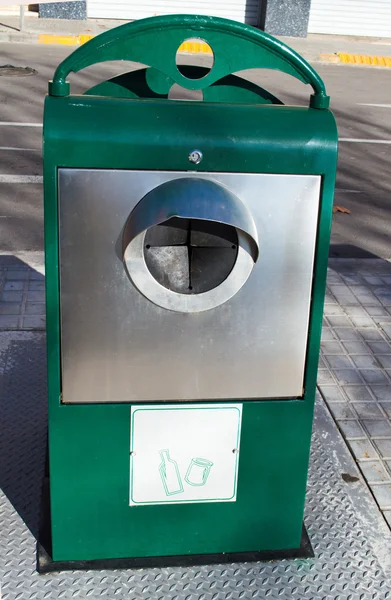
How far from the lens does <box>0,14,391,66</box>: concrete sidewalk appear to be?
551 inches

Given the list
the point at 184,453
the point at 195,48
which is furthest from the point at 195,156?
the point at 195,48

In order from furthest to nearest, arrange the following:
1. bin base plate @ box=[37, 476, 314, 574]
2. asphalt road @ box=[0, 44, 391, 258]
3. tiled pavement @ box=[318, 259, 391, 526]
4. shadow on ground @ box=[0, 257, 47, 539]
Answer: asphalt road @ box=[0, 44, 391, 258] → tiled pavement @ box=[318, 259, 391, 526] → shadow on ground @ box=[0, 257, 47, 539] → bin base plate @ box=[37, 476, 314, 574]

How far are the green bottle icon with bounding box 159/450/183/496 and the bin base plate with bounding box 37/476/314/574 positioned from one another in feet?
0.81

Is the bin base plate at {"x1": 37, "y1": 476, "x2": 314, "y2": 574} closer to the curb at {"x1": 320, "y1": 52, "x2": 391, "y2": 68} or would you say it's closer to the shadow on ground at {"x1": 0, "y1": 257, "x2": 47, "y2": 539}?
the shadow on ground at {"x1": 0, "y1": 257, "x2": 47, "y2": 539}

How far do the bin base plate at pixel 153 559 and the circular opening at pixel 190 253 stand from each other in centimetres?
92

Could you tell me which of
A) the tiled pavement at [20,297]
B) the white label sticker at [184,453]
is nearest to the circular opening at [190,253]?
the white label sticker at [184,453]

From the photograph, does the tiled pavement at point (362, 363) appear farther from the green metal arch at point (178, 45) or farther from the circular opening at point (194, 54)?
the circular opening at point (194, 54)

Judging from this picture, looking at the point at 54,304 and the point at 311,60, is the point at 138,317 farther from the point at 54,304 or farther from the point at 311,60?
the point at 311,60

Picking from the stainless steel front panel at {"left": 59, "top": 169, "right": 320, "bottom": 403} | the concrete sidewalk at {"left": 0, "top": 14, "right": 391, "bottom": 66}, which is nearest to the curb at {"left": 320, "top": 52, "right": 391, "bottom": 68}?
the concrete sidewalk at {"left": 0, "top": 14, "right": 391, "bottom": 66}

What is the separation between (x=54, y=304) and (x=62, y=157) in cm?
42

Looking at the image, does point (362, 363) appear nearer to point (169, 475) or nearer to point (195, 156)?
point (169, 475)

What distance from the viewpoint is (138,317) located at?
225 cm

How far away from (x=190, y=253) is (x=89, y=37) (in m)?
12.7

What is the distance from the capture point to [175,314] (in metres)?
2.25
